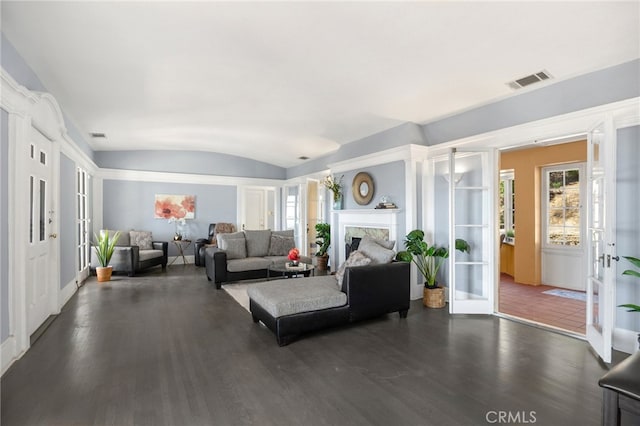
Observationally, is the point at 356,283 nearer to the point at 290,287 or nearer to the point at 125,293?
the point at 290,287

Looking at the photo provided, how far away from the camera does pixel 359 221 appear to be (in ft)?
19.4

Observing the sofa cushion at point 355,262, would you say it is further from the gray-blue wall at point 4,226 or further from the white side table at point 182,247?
the white side table at point 182,247

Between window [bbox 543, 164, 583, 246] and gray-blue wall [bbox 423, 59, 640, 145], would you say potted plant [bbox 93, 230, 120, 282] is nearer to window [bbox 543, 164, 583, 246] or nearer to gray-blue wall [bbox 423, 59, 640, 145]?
gray-blue wall [bbox 423, 59, 640, 145]

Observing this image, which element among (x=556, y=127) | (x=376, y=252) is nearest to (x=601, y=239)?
(x=556, y=127)

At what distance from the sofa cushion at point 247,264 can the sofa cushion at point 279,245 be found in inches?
16.7

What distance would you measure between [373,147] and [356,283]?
2.86 meters

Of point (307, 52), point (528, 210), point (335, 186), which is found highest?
point (307, 52)

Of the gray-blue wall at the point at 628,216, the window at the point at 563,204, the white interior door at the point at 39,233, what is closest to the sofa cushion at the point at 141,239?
the white interior door at the point at 39,233

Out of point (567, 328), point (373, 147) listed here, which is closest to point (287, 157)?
point (373, 147)

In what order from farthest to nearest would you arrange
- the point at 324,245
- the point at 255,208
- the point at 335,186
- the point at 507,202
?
1. the point at 255,208
2. the point at 324,245
3. the point at 507,202
4. the point at 335,186

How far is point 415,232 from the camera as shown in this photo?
4.47 m

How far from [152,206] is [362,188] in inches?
206

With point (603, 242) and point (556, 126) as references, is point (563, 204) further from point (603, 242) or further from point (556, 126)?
point (603, 242)

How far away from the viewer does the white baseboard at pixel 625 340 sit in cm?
294
